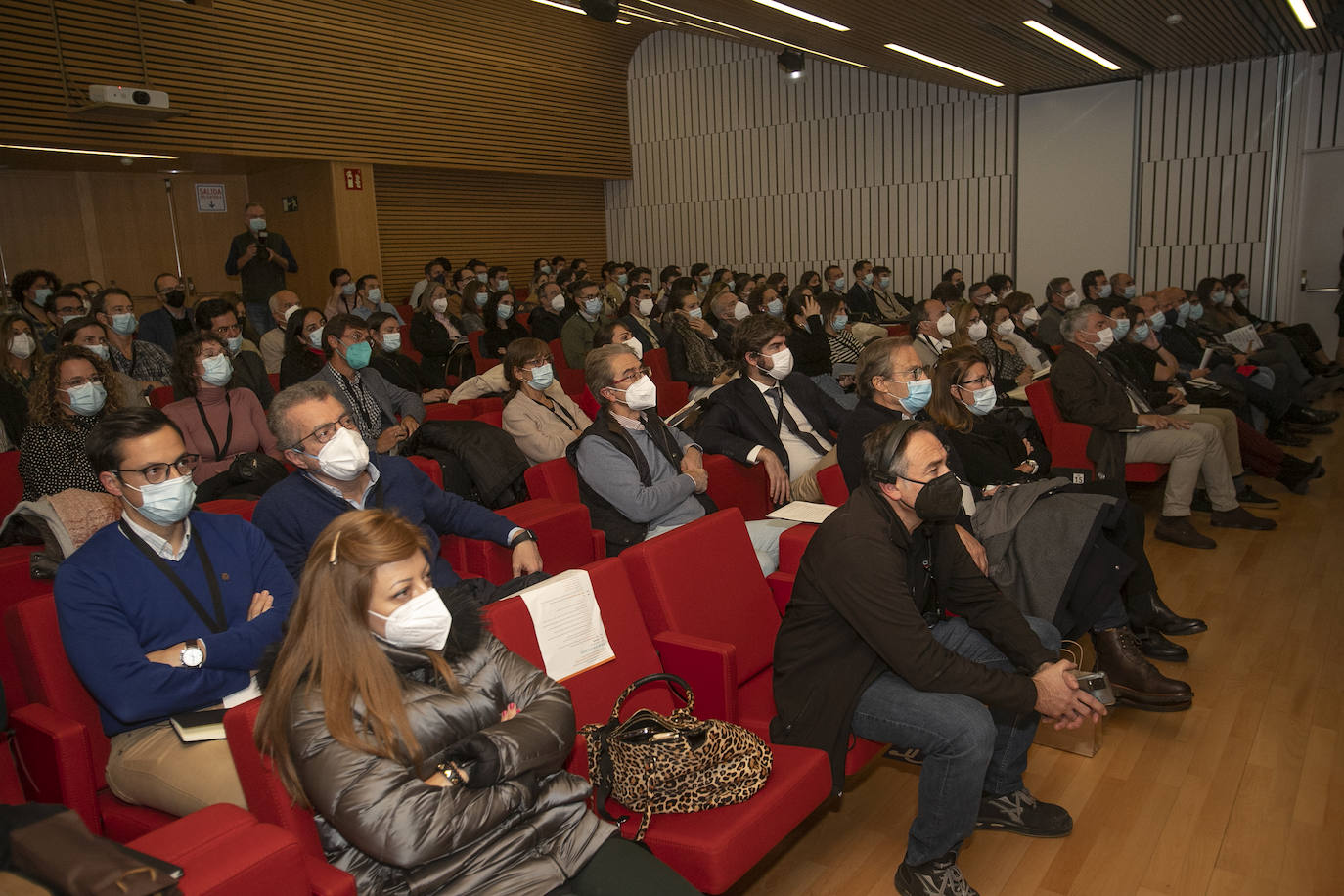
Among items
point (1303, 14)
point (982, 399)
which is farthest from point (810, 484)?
point (1303, 14)

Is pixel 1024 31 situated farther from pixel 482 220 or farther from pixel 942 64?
pixel 482 220

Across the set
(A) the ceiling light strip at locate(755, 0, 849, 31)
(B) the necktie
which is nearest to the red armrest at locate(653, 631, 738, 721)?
(B) the necktie

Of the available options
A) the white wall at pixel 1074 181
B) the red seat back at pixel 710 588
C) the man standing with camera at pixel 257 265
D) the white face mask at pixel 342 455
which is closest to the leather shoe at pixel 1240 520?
the red seat back at pixel 710 588

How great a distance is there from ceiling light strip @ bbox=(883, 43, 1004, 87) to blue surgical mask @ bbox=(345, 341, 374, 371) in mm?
6119

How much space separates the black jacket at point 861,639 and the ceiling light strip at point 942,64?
7.37 m

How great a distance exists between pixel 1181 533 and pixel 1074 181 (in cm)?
816

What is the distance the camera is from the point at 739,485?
4.53 m

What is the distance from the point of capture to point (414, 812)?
1.78 meters

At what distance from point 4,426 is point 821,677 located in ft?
16.6

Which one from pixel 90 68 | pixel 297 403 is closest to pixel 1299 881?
pixel 297 403

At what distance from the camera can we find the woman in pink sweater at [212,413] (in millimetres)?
4660

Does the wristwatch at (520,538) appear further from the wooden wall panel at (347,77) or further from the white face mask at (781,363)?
the wooden wall panel at (347,77)

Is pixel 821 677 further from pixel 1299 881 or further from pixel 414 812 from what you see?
pixel 1299 881

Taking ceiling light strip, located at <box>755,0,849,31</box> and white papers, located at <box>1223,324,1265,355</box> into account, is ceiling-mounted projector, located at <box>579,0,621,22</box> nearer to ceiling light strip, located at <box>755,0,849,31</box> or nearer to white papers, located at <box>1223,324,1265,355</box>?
ceiling light strip, located at <box>755,0,849,31</box>
